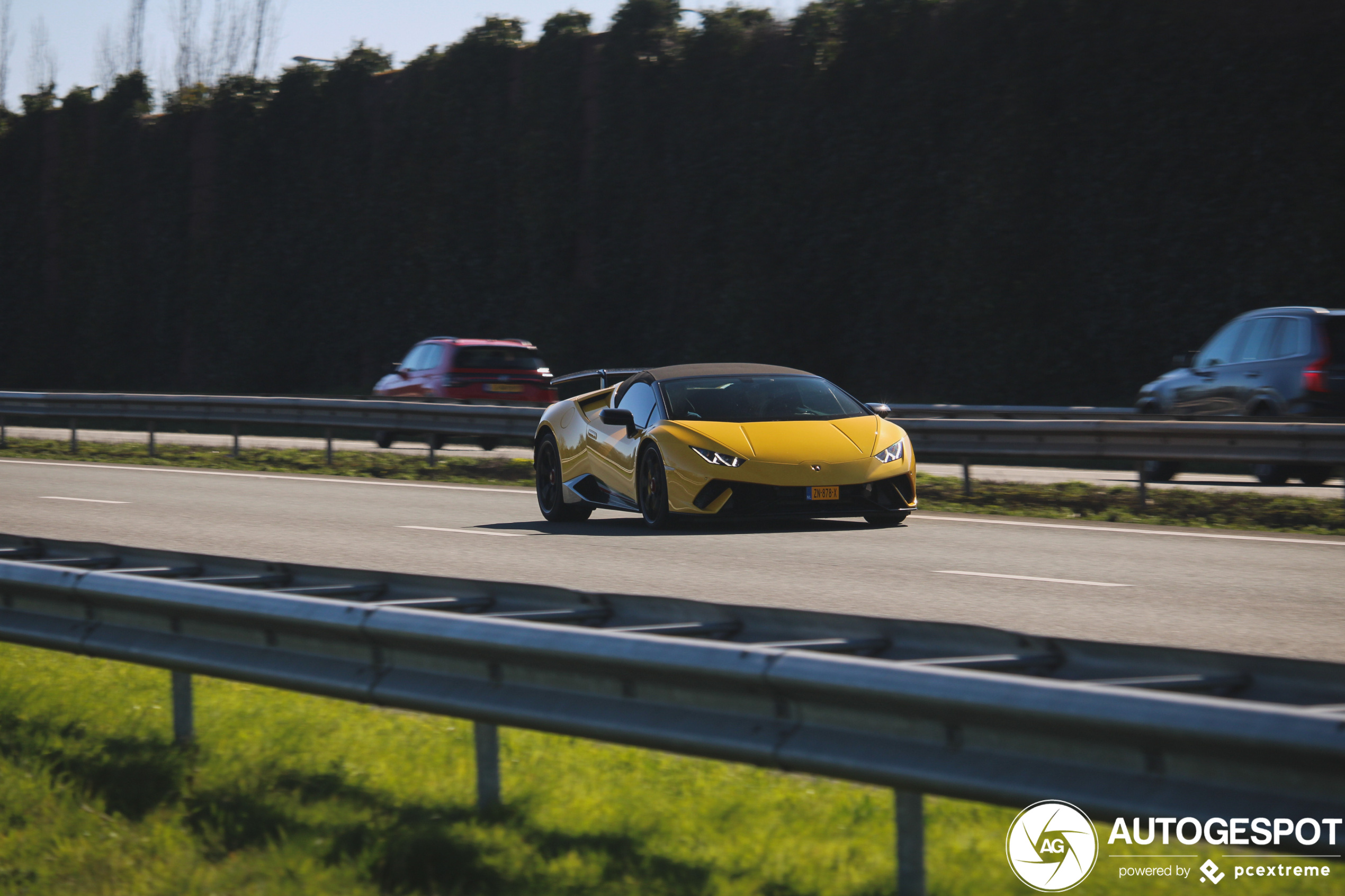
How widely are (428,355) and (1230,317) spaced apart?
14.1m

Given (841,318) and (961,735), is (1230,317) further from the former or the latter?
(961,735)

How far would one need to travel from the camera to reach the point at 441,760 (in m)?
5.47

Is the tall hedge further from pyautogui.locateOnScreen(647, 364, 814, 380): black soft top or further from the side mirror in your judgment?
the side mirror

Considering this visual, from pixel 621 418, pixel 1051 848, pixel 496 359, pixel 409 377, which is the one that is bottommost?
pixel 1051 848

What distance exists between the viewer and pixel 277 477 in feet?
65.1

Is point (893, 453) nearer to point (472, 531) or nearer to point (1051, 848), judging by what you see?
point (472, 531)

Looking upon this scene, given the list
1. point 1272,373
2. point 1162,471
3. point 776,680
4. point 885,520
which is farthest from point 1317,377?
point 776,680

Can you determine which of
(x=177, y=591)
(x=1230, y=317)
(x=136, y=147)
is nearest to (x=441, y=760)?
(x=177, y=591)

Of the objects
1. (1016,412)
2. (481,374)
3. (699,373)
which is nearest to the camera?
(699,373)

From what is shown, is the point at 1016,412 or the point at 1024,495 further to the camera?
the point at 1016,412

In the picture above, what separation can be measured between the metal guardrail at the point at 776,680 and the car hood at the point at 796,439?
6.53m

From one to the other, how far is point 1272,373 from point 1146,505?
2710mm

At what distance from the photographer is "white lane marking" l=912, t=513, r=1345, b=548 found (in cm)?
1216

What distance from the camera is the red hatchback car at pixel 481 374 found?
26328 millimetres
